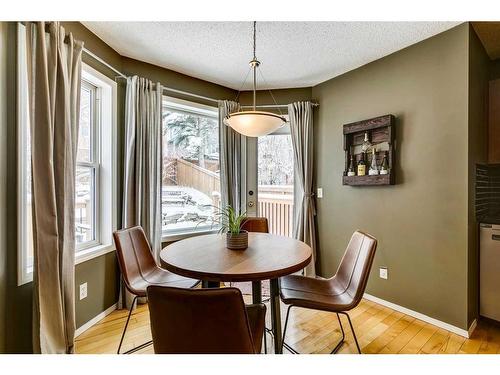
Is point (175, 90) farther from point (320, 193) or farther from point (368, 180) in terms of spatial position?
point (368, 180)

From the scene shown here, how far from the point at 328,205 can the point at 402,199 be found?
0.84 meters

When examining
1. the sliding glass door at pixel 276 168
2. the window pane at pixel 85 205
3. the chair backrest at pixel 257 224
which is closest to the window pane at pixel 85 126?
the window pane at pixel 85 205

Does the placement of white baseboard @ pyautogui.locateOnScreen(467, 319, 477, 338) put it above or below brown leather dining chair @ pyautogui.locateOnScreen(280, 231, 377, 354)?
below

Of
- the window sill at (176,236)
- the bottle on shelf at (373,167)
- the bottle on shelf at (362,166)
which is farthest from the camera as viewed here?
the window sill at (176,236)

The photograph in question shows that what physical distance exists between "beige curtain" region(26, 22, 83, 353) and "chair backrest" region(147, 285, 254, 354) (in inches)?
41.7

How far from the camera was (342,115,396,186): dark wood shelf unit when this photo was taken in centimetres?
243

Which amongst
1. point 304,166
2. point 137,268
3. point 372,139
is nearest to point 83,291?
point 137,268

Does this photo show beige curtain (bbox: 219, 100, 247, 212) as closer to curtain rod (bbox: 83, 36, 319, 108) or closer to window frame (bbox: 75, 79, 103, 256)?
curtain rod (bbox: 83, 36, 319, 108)

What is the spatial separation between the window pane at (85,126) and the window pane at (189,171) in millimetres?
757

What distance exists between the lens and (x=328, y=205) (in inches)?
122

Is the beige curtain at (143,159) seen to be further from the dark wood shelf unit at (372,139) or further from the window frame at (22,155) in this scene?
the dark wood shelf unit at (372,139)

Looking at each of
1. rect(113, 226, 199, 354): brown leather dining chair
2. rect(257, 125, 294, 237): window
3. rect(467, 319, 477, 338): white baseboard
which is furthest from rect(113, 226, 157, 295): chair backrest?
rect(467, 319, 477, 338): white baseboard

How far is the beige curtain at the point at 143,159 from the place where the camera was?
2.47 m
